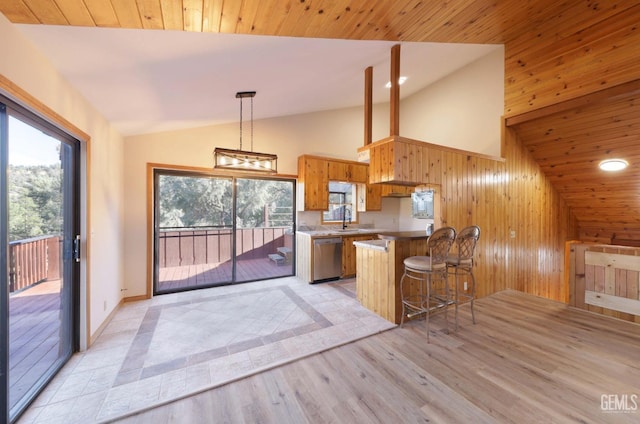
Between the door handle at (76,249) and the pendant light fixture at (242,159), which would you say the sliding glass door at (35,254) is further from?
the pendant light fixture at (242,159)

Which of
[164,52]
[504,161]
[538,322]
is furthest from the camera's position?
[504,161]

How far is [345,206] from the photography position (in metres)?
5.51

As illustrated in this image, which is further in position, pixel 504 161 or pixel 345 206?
pixel 345 206

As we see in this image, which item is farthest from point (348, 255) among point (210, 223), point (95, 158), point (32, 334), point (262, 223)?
point (32, 334)

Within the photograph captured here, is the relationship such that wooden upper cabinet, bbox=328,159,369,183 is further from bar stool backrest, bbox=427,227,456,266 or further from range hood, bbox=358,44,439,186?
bar stool backrest, bbox=427,227,456,266

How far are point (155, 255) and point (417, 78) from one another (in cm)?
556

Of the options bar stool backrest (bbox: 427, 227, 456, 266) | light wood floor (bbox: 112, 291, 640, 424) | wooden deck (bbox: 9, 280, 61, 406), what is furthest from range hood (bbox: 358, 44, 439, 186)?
wooden deck (bbox: 9, 280, 61, 406)

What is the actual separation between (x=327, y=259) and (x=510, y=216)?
3.19m

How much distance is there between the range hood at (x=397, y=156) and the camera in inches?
118

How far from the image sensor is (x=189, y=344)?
8.29 ft

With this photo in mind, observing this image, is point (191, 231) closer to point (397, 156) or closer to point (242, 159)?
point (242, 159)

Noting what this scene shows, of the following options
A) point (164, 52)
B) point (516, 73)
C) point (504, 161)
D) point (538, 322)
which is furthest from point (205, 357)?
point (516, 73)

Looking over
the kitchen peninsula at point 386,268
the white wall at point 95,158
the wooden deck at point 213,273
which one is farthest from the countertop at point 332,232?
the white wall at point 95,158

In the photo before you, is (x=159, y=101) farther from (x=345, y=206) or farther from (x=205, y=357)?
(x=345, y=206)
